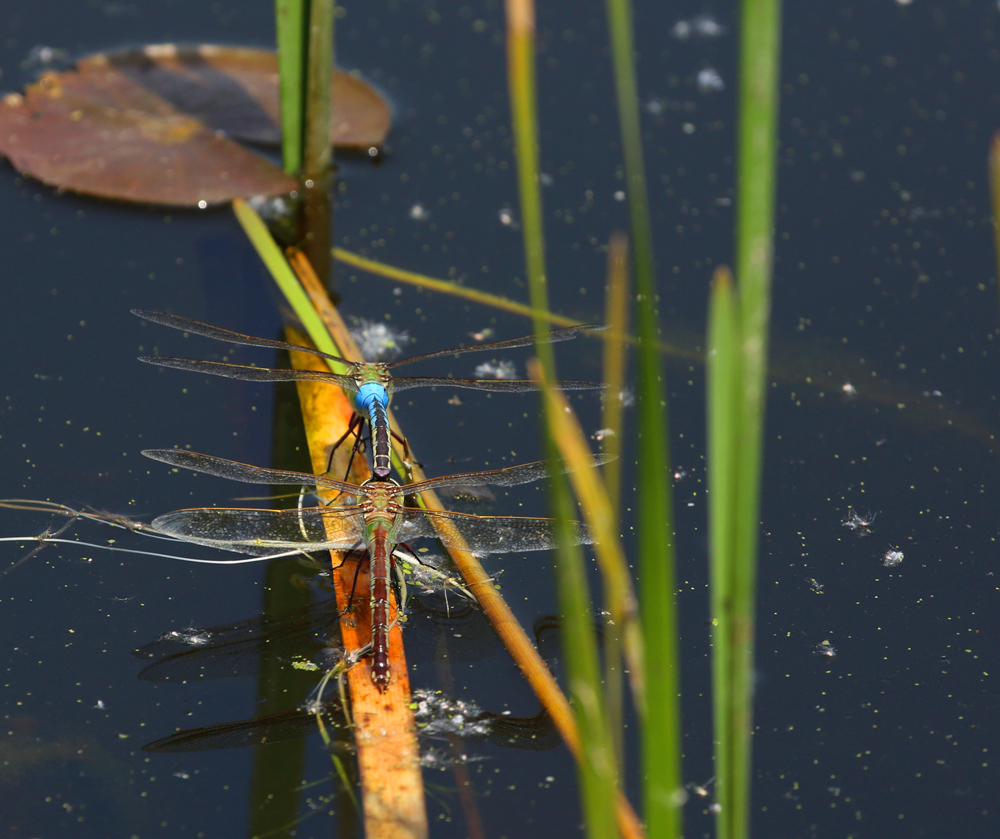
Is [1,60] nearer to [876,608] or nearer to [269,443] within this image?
[269,443]

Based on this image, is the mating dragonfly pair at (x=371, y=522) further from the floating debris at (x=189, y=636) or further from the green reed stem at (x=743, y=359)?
the green reed stem at (x=743, y=359)

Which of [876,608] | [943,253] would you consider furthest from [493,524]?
[943,253]

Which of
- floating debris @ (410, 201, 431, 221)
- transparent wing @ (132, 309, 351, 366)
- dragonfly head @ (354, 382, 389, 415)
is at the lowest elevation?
dragonfly head @ (354, 382, 389, 415)

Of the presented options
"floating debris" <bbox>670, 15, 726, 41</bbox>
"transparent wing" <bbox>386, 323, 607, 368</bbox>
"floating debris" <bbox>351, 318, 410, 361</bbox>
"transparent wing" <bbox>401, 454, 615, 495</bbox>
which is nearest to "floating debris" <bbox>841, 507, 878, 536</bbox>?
"transparent wing" <bbox>401, 454, 615, 495</bbox>

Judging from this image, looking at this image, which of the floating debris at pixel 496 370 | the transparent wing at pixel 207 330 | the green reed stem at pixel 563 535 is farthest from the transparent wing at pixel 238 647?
the green reed stem at pixel 563 535

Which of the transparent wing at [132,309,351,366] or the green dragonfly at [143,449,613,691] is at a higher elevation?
the transparent wing at [132,309,351,366]

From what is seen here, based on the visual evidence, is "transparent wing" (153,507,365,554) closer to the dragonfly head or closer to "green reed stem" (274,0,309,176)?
the dragonfly head
